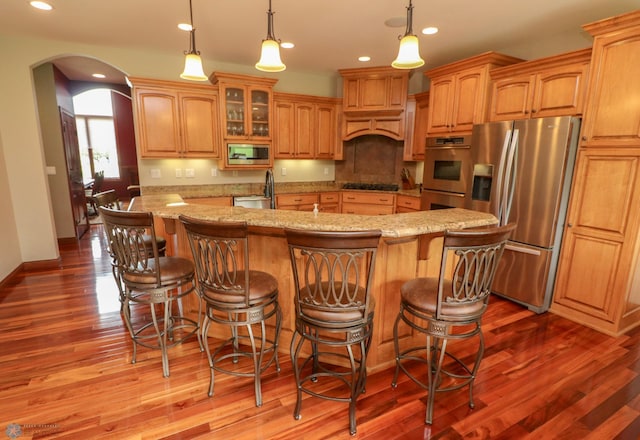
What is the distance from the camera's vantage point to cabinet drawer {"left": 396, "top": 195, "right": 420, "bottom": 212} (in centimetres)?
462

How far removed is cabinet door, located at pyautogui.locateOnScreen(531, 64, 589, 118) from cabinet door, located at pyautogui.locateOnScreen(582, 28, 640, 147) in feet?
0.35

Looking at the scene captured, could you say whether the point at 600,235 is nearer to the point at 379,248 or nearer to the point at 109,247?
the point at 379,248

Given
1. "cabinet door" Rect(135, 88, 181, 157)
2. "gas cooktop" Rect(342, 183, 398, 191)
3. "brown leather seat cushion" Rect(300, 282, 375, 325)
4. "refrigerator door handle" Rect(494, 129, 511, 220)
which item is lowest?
"brown leather seat cushion" Rect(300, 282, 375, 325)

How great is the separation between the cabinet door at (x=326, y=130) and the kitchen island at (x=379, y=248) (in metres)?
3.22

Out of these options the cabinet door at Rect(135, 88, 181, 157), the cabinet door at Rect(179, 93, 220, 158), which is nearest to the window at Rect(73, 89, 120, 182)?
the cabinet door at Rect(135, 88, 181, 157)

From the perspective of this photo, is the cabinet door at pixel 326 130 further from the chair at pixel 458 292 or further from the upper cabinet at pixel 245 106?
the chair at pixel 458 292

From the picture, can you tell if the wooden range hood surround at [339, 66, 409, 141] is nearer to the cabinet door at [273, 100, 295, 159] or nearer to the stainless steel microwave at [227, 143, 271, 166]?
the cabinet door at [273, 100, 295, 159]

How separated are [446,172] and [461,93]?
0.92 m

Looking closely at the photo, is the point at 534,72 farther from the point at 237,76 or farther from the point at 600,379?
the point at 237,76

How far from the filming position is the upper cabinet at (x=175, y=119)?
4.19m

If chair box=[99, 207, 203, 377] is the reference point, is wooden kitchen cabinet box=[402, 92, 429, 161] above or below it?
above

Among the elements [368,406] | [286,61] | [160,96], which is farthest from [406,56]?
[160,96]

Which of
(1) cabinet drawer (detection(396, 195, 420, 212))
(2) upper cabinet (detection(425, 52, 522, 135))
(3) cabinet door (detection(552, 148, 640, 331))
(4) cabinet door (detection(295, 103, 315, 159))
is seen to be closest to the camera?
(3) cabinet door (detection(552, 148, 640, 331))

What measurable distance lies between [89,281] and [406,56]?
3981mm
